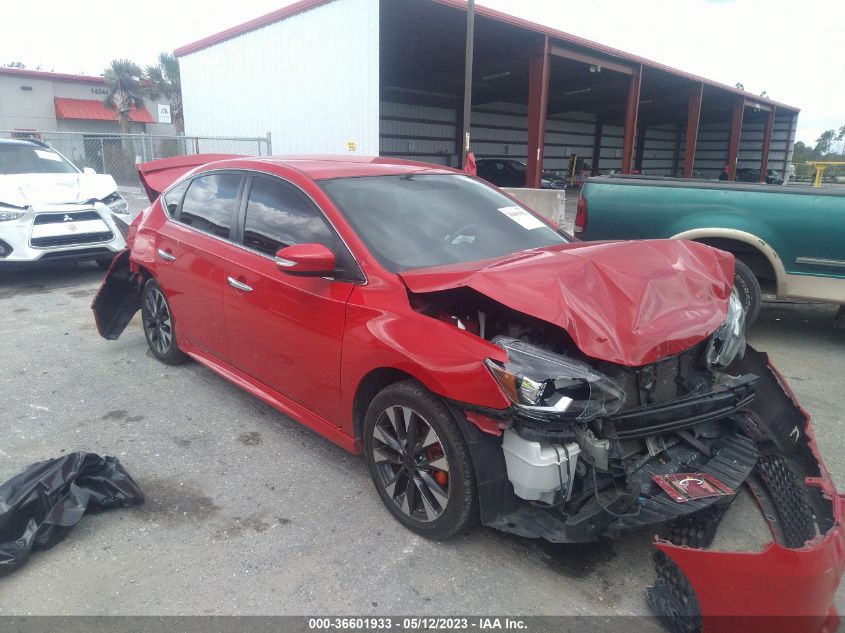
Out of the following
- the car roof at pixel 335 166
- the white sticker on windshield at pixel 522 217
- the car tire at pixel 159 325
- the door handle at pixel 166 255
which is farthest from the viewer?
the car tire at pixel 159 325

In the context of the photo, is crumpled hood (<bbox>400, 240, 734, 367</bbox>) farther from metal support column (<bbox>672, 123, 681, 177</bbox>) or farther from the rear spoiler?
metal support column (<bbox>672, 123, 681, 177</bbox>)

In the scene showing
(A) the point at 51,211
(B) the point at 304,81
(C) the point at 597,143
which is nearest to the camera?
(A) the point at 51,211

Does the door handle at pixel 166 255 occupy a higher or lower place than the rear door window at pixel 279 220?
lower

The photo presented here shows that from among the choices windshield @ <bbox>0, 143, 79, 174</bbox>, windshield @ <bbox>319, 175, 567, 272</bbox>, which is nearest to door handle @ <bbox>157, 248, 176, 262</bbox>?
windshield @ <bbox>319, 175, 567, 272</bbox>

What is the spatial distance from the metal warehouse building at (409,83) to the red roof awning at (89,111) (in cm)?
1874

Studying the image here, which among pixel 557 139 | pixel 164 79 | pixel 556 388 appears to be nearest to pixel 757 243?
pixel 556 388

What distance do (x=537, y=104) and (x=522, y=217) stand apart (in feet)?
43.0

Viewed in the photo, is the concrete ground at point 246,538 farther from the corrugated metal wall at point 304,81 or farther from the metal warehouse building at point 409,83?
the metal warehouse building at point 409,83

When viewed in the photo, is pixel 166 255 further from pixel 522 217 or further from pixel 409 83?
pixel 409 83

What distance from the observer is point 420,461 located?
269cm

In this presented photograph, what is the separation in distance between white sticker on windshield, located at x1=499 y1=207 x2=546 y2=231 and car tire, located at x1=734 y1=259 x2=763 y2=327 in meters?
2.64

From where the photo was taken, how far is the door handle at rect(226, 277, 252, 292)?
355 centimetres

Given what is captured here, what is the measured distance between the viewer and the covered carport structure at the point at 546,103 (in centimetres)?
1602

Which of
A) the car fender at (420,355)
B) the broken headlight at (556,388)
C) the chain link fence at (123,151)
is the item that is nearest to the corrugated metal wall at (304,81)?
the chain link fence at (123,151)
